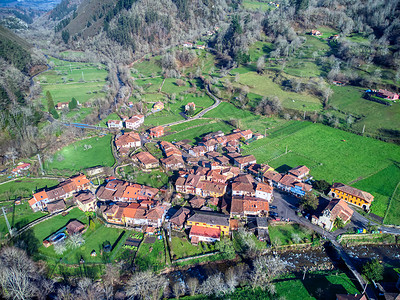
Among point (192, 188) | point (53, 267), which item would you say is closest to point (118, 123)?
point (192, 188)

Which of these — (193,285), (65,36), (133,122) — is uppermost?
(65,36)

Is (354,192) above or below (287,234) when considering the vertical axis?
above

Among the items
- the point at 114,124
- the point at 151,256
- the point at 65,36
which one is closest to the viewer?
the point at 151,256

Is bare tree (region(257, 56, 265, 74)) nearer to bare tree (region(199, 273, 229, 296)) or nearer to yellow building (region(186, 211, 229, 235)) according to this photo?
yellow building (region(186, 211, 229, 235))

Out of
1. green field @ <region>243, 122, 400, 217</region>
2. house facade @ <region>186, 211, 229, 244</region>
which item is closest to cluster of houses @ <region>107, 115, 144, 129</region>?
green field @ <region>243, 122, 400, 217</region>

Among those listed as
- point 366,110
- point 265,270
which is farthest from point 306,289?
point 366,110

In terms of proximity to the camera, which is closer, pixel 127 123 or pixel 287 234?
pixel 287 234

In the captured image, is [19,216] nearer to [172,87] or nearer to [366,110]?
[172,87]
